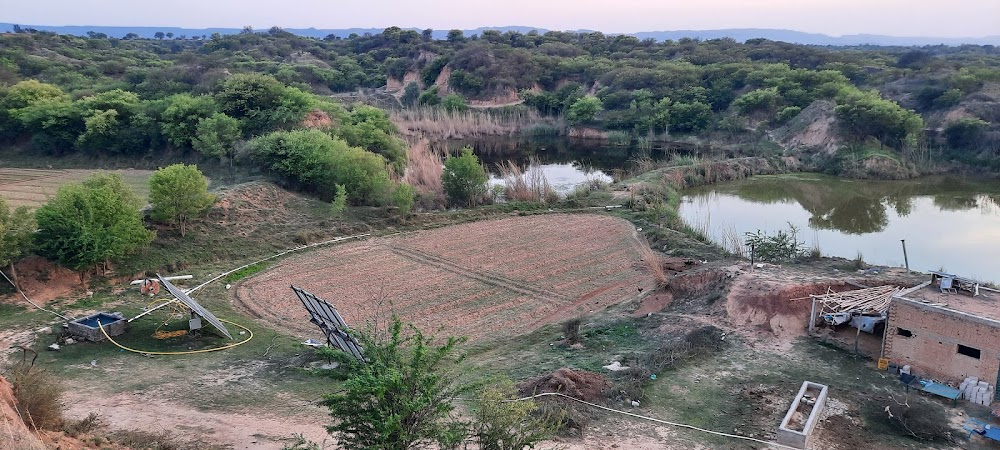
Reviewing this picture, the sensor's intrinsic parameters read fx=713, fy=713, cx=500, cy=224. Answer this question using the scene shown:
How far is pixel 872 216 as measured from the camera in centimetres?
3297

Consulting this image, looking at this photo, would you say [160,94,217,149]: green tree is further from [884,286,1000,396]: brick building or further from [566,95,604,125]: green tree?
[884,286,1000,396]: brick building

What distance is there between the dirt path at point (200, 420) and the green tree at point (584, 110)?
154 feet

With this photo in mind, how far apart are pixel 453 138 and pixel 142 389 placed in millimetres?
41455

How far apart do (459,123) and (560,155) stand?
8.98 meters

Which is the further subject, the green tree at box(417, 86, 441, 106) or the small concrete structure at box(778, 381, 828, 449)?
the green tree at box(417, 86, 441, 106)

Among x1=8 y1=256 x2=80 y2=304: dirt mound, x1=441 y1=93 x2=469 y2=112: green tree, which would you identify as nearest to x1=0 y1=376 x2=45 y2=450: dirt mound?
x1=8 y1=256 x2=80 y2=304: dirt mound

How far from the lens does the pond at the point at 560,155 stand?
141 ft

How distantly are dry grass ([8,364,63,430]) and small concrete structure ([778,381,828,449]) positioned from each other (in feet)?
37.7

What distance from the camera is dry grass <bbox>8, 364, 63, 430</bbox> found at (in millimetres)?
10422

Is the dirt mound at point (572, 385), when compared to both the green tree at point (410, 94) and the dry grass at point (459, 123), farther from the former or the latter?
the green tree at point (410, 94)

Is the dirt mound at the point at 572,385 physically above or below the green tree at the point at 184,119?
below

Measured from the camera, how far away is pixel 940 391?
13.4 m

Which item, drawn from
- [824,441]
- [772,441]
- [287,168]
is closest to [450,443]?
[772,441]

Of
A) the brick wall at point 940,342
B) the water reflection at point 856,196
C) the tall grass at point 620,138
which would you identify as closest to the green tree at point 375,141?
the water reflection at point 856,196
